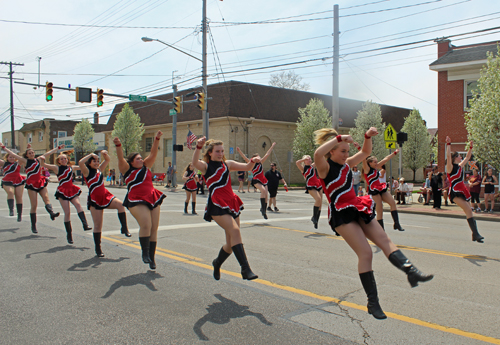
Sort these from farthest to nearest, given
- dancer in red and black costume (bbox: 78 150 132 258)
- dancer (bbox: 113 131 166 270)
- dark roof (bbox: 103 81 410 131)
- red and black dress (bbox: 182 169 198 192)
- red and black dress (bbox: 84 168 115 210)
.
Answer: dark roof (bbox: 103 81 410 131)
red and black dress (bbox: 182 169 198 192)
red and black dress (bbox: 84 168 115 210)
dancer in red and black costume (bbox: 78 150 132 258)
dancer (bbox: 113 131 166 270)

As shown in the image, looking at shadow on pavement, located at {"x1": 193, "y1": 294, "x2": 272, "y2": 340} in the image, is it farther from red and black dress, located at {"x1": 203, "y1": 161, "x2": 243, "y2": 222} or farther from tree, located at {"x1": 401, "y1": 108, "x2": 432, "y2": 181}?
tree, located at {"x1": 401, "y1": 108, "x2": 432, "y2": 181}

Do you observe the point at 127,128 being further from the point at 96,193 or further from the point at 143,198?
the point at 143,198

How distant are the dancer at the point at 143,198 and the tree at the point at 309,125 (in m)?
30.0

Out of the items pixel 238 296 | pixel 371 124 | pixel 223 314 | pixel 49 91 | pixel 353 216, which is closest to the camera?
pixel 353 216

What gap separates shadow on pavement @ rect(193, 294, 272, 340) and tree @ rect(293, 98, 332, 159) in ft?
104

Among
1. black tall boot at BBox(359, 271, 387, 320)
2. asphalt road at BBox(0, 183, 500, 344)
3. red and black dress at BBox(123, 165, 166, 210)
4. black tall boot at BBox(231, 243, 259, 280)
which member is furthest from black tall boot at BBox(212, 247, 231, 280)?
black tall boot at BBox(359, 271, 387, 320)

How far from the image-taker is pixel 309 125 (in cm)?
3588

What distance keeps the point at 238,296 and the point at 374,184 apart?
5140 millimetres

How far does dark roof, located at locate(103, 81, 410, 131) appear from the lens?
35312mm

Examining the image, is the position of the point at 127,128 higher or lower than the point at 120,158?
higher

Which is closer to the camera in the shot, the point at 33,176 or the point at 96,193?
the point at 96,193

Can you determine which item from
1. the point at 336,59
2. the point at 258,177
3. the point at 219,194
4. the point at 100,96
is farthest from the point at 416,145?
the point at 219,194

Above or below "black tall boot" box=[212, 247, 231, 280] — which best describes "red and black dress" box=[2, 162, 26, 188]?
above

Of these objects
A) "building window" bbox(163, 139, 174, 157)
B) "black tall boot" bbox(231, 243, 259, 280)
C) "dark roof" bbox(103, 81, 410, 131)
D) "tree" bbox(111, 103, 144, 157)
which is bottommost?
"black tall boot" bbox(231, 243, 259, 280)
